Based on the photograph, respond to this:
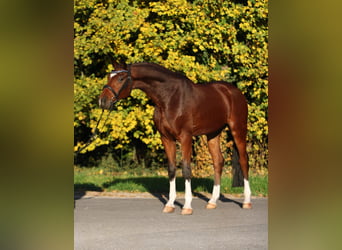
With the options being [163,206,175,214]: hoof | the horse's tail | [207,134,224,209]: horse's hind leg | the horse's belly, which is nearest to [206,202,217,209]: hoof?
[207,134,224,209]: horse's hind leg

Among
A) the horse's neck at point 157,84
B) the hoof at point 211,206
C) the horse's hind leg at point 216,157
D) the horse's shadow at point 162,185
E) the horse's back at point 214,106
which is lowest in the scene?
the horse's shadow at point 162,185

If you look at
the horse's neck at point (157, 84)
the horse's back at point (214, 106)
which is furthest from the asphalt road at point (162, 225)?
the horse's neck at point (157, 84)

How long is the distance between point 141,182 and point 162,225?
16.0 ft

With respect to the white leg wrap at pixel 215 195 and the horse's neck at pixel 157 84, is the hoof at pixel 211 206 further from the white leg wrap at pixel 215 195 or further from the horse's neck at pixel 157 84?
the horse's neck at pixel 157 84

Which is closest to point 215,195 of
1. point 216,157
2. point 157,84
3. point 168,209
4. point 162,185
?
point 216,157

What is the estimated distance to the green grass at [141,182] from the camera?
36.2 ft

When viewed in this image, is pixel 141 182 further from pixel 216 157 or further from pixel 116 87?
pixel 116 87

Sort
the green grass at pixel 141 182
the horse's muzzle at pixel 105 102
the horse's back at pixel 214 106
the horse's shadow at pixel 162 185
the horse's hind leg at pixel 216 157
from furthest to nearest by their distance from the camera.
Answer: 1. the green grass at pixel 141 182
2. the horse's shadow at pixel 162 185
3. the horse's hind leg at pixel 216 157
4. the horse's back at pixel 214 106
5. the horse's muzzle at pixel 105 102

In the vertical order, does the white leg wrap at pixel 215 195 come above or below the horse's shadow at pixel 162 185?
above

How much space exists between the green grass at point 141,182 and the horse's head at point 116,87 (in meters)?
3.11

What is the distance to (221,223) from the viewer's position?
734 centimetres
